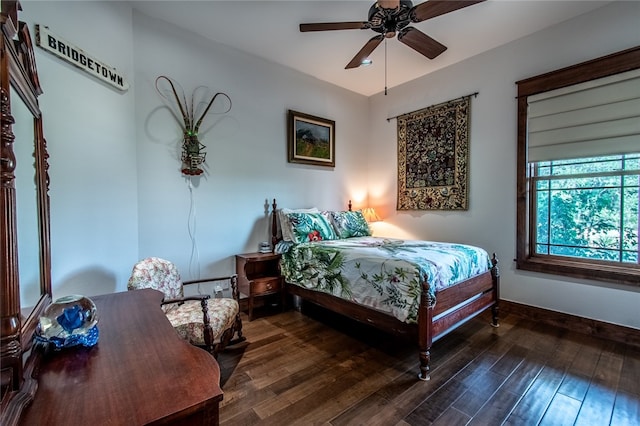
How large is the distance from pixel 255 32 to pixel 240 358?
319 centimetres

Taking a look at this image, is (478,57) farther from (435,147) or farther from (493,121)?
(435,147)

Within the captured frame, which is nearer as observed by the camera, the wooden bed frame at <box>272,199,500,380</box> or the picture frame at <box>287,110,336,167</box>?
the wooden bed frame at <box>272,199,500,380</box>

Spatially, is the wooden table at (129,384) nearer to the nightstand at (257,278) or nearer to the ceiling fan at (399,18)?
the nightstand at (257,278)

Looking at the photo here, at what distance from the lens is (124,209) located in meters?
2.48

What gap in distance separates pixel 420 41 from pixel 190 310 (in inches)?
119

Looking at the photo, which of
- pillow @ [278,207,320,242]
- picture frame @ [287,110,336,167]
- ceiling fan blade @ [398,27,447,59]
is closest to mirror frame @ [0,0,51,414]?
ceiling fan blade @ [398,27,447,59]

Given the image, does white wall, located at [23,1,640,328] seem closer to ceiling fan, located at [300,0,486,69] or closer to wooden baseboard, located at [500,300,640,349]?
wooden baseboard, located at [500,300,640,349]

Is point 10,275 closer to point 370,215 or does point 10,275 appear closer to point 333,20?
point 333,20

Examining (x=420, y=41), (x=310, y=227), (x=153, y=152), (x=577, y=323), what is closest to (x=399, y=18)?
(x=420, y=41)

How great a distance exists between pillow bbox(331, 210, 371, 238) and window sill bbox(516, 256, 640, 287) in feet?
6.08

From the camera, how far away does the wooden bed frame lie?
82.5 inches

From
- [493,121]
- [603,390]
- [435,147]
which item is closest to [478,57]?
[493,121]

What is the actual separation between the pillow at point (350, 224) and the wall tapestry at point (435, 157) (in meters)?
0.73

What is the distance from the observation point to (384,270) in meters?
2.38
